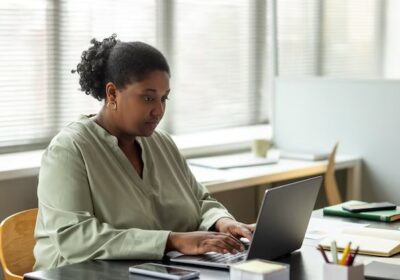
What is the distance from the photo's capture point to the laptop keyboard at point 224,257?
212 centimetres

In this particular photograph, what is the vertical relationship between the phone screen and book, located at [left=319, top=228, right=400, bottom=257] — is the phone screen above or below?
above

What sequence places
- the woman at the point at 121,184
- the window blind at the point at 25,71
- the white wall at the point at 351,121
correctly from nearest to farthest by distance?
the woman at the point at 121,184
the window blind at the point at 25,71
the white wall at the point at 351,121

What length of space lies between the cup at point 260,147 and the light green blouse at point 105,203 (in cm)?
151

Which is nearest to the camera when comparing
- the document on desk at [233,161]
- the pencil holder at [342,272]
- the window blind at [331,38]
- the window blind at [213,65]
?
the pencil holder at [342,272]

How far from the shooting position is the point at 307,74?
5004 millimetres

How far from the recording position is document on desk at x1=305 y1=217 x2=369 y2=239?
249cm

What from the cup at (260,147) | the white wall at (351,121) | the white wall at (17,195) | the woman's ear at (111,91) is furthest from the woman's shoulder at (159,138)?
the white wall at (351,121)

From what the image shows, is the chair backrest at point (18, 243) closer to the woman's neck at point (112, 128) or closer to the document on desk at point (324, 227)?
the woman's neck at point (112, 128)

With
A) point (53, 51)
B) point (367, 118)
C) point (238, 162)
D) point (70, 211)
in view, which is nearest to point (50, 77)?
point (53, 51)

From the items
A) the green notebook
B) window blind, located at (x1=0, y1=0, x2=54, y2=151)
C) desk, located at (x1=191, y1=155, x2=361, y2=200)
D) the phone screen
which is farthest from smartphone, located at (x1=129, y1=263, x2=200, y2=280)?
window blind, located at (x1=0, y1=0, x2=54, y2=151)

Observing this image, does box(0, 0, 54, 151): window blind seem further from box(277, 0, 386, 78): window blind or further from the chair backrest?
box(277, 0, 386, 78): window blind

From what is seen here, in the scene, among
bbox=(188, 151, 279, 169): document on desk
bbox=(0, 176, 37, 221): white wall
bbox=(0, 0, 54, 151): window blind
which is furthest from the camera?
bbox=(188, 151, 279, 169): document on desk

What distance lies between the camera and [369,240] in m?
2.37

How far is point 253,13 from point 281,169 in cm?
116
